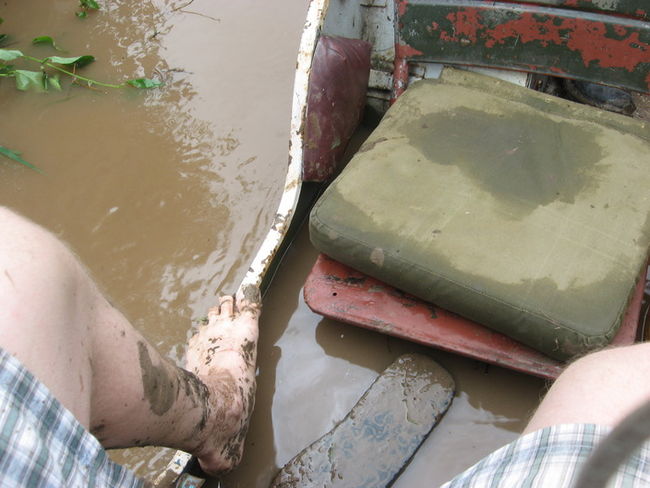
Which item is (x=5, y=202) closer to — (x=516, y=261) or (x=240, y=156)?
(x=240, y=156)

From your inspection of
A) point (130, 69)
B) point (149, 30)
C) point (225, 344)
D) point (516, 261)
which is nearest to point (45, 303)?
point (225, 344)

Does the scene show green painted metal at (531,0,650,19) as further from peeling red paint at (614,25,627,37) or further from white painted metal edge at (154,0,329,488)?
white painted metal edge at (154,0,329,488)

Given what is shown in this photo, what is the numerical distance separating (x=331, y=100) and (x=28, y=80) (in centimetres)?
176

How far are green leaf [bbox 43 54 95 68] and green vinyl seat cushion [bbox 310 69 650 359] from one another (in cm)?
194

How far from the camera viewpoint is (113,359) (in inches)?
42.8

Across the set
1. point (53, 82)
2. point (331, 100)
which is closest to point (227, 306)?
point (331, 100)

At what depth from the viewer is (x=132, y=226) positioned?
227 centimetres

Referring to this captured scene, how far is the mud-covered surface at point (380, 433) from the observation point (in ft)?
4.87

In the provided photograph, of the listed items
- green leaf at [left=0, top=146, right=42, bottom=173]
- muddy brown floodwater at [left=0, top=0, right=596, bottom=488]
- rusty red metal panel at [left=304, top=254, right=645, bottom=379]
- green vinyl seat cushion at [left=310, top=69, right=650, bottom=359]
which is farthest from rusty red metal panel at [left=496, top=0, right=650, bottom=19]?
green leaf at [left=0, top=146, right=42, bottom=173]

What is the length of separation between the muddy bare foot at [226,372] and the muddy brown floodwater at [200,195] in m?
0.13

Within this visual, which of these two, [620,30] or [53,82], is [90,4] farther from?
[620,30]

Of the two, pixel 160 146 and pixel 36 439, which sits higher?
pixel 36 439

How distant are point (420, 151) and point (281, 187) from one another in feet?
2.46

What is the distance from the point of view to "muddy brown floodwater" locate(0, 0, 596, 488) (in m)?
1.63
